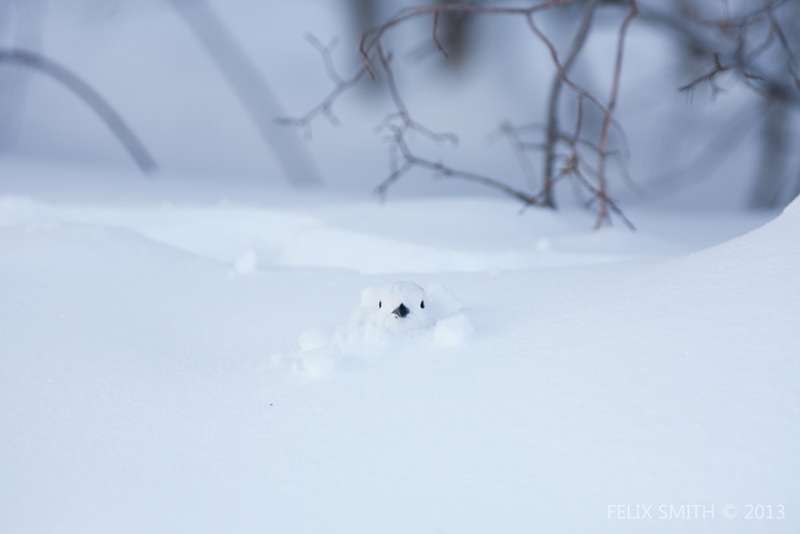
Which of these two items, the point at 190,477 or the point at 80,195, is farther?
the point at 80,195

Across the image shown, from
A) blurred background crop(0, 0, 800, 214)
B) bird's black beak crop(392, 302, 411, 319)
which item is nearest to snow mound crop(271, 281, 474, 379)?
bird's black beak crop(392, 302, 411, 319)

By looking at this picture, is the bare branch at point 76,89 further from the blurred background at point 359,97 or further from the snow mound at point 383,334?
the snow mound at point 383,334

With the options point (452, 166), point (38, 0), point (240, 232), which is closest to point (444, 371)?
point (240, 232)

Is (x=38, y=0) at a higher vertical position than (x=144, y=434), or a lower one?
higher

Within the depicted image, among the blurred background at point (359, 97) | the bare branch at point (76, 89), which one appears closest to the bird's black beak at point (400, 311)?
the bare branch at point (76, 89)

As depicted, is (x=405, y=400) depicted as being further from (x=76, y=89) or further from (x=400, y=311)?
(x=76, y=89)

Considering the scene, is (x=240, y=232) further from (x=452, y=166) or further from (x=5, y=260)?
(x=452, y=166)

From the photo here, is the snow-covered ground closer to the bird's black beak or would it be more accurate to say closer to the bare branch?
the bird's black beak

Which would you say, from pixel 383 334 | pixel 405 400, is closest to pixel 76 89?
pixel 383 334
